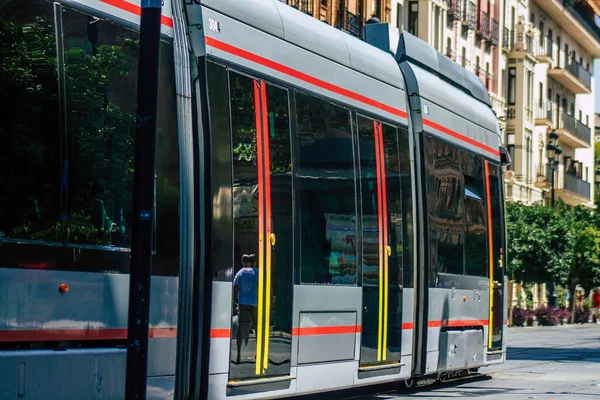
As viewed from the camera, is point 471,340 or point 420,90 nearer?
point 420,90

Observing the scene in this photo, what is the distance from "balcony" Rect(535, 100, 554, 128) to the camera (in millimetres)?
70625

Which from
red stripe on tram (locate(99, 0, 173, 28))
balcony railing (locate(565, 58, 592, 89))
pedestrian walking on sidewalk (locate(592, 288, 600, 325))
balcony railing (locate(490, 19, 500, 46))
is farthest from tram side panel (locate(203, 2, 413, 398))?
balcony railing (locate(565, 58, 592, 89))

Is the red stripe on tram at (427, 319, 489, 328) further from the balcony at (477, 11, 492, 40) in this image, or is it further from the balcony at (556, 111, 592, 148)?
the balcony at (556, 111, 592, 148)

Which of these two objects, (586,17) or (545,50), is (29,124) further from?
(586,17)

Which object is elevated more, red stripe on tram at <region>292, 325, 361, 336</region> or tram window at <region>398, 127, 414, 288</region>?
tram window at <region>398, 127, 414, 288</region>

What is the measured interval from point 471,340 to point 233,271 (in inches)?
276

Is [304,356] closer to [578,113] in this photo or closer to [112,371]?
[112,371]

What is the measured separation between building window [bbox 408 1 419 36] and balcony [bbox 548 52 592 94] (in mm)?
22798

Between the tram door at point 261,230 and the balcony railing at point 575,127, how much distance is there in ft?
223

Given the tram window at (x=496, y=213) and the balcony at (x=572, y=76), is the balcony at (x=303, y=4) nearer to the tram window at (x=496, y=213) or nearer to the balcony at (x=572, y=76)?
the tram window at (x=496, y=213)

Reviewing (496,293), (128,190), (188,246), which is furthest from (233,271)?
(496,293)

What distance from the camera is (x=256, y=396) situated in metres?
9.79

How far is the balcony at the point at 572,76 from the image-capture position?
75688 millimetres

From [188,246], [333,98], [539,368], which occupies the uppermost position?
[333,98]
